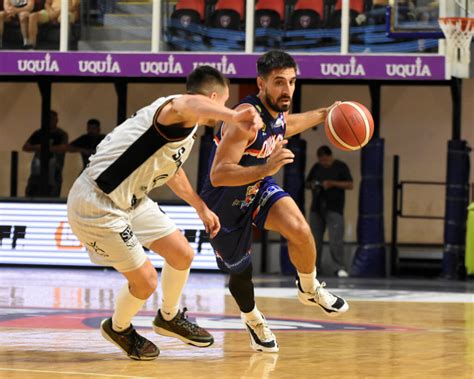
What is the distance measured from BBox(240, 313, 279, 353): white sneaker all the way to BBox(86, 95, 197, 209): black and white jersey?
1.31m

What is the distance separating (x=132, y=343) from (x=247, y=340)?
4.58 ft

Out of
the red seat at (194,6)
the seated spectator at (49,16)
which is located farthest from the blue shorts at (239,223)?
the seated spectator at (49,16)

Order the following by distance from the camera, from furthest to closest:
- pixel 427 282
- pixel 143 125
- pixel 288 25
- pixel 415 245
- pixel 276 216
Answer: pixel 415 245
pixel 288 25
pixel 427 282
pixel 276 216
pixel 143 125

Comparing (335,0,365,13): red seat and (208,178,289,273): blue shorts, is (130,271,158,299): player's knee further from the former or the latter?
(335,0,365,13): red seat

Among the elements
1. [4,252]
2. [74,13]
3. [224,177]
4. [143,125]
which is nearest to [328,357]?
[224,177]

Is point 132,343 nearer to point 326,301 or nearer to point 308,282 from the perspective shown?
point 308,282

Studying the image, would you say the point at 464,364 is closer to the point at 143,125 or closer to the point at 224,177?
the point at 224,177

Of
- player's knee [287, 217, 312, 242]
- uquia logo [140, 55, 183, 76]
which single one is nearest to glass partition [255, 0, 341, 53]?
uquia logo [140, 55, 183, 76]

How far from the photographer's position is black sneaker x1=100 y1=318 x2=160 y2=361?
7.16m

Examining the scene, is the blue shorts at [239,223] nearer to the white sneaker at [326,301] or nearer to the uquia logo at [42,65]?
the white sneaker at [326,301]

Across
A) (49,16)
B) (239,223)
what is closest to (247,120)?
(239,223)

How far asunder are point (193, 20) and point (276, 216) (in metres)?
11.1

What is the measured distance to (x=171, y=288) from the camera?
758 centimetres

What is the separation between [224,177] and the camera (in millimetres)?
7266
